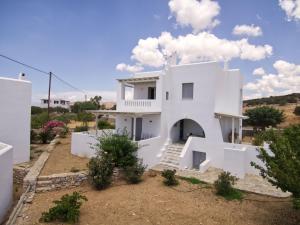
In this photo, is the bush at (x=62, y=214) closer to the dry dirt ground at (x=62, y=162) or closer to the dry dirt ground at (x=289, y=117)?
the dry dirt ground at (x=62, y=162)

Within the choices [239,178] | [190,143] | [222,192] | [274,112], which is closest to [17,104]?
[190,143]

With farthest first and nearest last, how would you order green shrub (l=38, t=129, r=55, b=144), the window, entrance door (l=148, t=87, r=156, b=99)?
green shrub (l=38, t=129, r=55, b=144) → entrance door (l=148, t=87, r=156, b=99) → the window

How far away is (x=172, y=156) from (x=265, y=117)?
21711 millimetres

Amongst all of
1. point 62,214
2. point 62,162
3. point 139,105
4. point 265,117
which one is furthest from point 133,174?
point 265,117

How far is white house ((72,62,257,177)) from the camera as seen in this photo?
597 inches

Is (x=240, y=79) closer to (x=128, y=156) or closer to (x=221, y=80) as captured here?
(x=221, y=80)

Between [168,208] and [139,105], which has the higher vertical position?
[139,105]

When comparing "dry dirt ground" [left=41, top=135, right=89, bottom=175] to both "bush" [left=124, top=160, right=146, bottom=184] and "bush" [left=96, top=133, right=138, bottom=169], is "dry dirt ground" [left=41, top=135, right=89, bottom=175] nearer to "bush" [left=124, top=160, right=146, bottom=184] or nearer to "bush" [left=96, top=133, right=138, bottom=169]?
"bush" [left=96, top=133, right=138, bottom=169]

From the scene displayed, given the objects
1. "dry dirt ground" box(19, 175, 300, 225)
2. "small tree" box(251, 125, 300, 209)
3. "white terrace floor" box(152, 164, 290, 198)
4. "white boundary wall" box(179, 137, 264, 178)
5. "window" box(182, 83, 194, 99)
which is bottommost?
"dry dirt ground" box(19, 175, 300, 225)

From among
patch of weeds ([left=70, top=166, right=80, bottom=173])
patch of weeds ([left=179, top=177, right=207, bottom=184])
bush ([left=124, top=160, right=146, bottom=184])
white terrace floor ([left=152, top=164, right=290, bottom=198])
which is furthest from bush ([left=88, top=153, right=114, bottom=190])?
patch of weeds ([left=179, top=177, right=207, bottom=184])

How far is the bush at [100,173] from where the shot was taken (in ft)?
35.6

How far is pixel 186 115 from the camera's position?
17.4m

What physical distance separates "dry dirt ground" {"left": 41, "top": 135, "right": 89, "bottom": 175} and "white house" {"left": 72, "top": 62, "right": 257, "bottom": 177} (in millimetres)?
1083

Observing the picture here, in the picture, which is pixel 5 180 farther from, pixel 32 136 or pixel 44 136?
pixel 32 136
